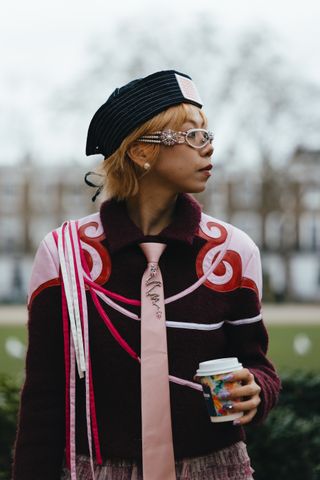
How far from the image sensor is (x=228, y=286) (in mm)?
2385

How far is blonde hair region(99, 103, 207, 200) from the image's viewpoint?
2.41 metres

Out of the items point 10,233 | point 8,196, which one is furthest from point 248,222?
point 8,196

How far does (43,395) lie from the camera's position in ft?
7.72

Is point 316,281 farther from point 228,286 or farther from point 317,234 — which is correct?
point 228,286

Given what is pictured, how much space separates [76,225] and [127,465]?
63 centimetres

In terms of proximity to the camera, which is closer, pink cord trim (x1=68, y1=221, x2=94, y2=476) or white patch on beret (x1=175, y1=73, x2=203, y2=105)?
pink cord trim (x1=68, y1=221, x2=94, y2=476)

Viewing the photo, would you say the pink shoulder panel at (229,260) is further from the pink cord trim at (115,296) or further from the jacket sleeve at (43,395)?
the jacket sleeve at (43,395)

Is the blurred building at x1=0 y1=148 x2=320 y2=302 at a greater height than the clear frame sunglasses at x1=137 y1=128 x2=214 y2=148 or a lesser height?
greater

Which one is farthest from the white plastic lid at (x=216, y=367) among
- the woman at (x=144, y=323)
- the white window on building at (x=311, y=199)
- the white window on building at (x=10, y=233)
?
the white window on building at (x=10, y=233)

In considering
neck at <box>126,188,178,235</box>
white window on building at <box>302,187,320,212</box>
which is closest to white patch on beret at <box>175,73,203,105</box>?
neck at <box>126,188,178,235</box>

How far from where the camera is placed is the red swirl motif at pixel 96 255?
7.82ft

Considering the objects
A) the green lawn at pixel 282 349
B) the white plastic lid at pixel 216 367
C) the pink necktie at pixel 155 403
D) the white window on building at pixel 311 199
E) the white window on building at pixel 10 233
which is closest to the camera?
the white plastic lid at pixel 216 367

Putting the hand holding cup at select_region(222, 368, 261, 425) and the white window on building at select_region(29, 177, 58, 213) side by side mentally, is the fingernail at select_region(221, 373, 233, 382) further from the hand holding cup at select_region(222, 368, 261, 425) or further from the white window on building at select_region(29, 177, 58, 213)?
the white window on building at select_region(29, 177, 58, 213)

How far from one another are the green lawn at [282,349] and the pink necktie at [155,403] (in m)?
6.45
